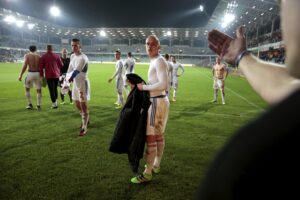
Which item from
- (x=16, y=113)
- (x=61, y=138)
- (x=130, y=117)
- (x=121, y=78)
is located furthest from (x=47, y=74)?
(x=130, y=117)

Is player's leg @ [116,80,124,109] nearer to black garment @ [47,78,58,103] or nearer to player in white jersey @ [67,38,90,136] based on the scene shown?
black garment @ [47,78,58,103]

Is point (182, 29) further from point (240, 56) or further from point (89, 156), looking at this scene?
point (240, 56)

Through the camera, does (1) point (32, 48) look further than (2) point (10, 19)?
No

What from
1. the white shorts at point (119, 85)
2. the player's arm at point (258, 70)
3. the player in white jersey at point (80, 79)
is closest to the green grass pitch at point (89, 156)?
the player in white jersey at point (80, 79)

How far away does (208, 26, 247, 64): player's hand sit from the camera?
4.90 ft

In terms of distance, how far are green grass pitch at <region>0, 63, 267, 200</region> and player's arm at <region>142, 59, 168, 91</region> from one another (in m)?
1.59

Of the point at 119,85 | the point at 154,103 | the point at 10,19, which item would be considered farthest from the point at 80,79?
the point at 10,19

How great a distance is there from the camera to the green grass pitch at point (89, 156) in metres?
4.54

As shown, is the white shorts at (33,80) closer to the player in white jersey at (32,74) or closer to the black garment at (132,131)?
the player in white jersey at (32,74)

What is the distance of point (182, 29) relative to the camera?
75625 mm

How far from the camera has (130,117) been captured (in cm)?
464

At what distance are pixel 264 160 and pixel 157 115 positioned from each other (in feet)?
14.4

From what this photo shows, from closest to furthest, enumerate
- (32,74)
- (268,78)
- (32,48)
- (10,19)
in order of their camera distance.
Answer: (268,78) < (32,48) < (32,74) < (10,19)

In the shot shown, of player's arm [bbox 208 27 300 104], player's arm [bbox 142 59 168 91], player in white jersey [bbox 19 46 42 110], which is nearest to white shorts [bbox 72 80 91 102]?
player's arm [bbox 142 59 168 91]
